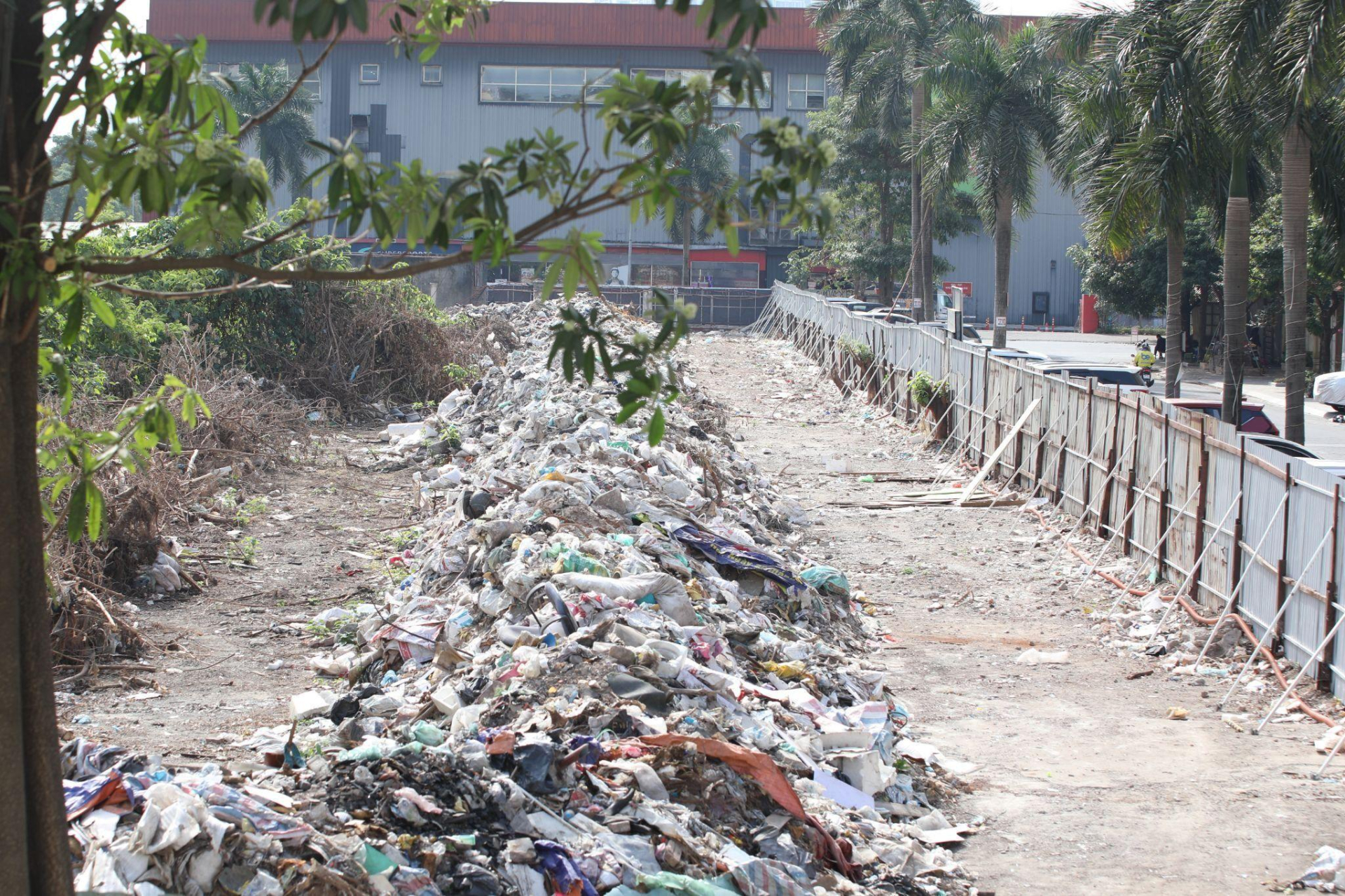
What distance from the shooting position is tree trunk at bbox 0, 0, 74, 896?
9.64ft

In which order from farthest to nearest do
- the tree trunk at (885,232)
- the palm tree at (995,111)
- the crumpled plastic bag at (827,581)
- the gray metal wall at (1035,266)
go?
the gray metal wall at (1035,266), the tree trunk at (885,232), the palm tree at (995,111), the crumpled plastic bag at (827,581)

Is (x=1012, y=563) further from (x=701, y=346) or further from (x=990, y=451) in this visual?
(x=701, y=346)

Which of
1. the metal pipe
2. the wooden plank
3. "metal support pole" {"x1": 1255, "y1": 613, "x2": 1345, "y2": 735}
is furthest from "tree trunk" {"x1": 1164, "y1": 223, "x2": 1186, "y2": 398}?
"metal support pole" {"x1": 1255, "y1": 613, "x2": 1345, "y2": 735}

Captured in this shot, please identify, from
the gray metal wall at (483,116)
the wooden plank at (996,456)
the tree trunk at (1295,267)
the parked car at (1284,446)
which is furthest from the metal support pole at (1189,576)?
the gray metal wall at (483,116)

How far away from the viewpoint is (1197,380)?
3628 centimetres

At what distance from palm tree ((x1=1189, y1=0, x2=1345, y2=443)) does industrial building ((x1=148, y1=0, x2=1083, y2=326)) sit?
40.5m

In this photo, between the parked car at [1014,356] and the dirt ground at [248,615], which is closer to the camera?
the dirt ground at [248,615]

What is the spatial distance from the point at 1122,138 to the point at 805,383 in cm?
1057

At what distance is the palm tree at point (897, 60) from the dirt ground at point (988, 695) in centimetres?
2372

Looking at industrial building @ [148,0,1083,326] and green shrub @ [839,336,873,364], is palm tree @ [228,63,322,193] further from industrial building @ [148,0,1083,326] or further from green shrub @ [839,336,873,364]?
green shrub @ [839,336,873,364]

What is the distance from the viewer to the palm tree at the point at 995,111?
104 feet

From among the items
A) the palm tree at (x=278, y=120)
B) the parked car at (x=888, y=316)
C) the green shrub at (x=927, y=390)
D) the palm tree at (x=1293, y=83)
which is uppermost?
the palm tree at (x=278, y=120)

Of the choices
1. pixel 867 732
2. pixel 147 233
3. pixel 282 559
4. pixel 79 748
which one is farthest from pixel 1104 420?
pixel 147 233

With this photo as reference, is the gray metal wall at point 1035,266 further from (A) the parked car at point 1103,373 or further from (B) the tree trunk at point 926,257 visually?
(A) the parked car at point 1103,373
